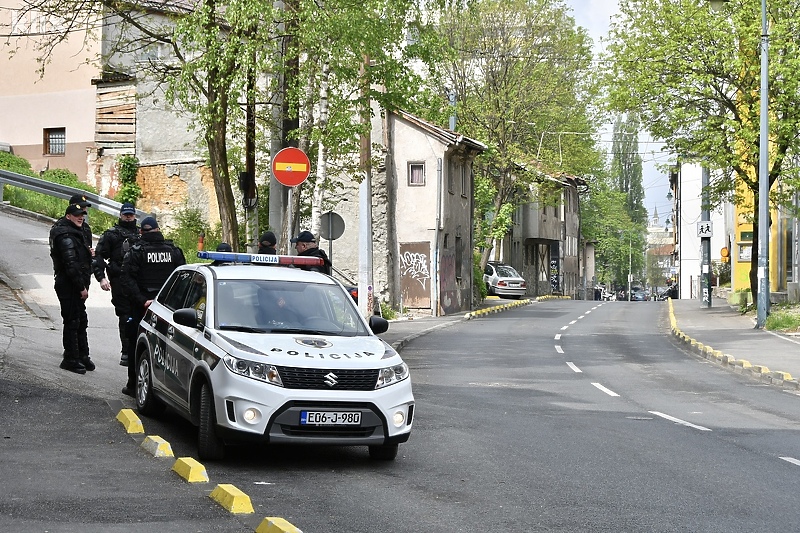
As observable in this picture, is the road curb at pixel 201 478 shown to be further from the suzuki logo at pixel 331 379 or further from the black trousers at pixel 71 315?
the black trousers at pixel 71 315

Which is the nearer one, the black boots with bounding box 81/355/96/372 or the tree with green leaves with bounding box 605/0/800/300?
the black boots with bounding box 81/355/96/372

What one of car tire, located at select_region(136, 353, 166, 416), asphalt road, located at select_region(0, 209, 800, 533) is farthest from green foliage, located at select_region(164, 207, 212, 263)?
car tire, located at select_region(136, 353, 166, 416)

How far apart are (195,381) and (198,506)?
221 centimetres

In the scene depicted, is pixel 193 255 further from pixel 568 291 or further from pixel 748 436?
pixel 568 291

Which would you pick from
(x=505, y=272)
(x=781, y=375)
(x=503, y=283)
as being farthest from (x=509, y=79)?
(x=781, y=375)

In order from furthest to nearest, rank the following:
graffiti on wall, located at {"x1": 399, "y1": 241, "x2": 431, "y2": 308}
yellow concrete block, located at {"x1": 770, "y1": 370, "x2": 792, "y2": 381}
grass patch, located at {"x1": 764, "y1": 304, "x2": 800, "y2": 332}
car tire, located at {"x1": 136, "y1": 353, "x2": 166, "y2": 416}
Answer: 1. graffiti on wall, located at {"x1": 399, "y1": 241, "x2": 431, "y2": 308}
2. grass patch, located at {"x1": 764, "y1": 304, "x2": 800, "y2": 332}
3. yellow concrete block, located at {"x1": 770, "y1": 370, "x2": 792, "y2": 381}
4. car tire, located at {"x1": 136, "y1": 353, "x2": 166, "y2": 416}

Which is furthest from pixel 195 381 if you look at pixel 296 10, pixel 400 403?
pixel 296 10

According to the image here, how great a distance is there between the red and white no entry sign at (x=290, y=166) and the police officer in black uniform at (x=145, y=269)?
390 centimetres

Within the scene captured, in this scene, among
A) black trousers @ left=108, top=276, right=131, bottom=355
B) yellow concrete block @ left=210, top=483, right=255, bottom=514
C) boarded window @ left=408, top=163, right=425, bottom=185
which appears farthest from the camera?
boarded window @ left=408, top=163, right=425, bottom=185

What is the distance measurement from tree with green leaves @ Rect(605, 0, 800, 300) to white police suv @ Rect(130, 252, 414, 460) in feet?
79.5

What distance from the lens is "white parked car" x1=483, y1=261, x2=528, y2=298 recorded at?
54.8 meters

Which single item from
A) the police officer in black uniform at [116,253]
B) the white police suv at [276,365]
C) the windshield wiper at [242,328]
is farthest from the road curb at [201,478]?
the police officer in black uniform at [116,253]

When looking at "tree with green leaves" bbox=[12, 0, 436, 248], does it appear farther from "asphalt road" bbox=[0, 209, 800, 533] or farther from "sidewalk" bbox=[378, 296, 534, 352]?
"sidewalk" bbox=[378, 296, 534, 352]

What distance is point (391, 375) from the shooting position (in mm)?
8961
